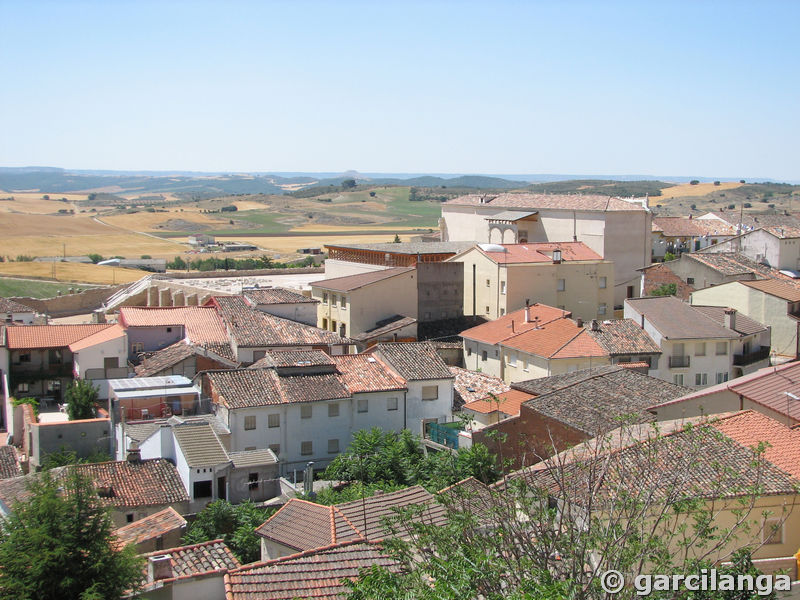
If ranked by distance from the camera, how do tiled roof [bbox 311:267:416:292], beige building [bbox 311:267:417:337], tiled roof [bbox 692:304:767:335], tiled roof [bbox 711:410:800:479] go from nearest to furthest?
tiled roof [bbox 711:410:800:479] < tiled roof [bbox 692:304:767:335] < beige building [bbox 311:267:417:337] < tiled roof [bbox 311:267:416:292]

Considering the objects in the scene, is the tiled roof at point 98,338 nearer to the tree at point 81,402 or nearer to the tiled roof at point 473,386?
the tree at point 81,402

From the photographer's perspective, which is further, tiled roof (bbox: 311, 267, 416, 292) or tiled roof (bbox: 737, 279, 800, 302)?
tiled roof (bbox: 311, 267, 416, 292)

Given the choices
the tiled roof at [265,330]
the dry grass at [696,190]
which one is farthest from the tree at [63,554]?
the dry grass at [696,190]

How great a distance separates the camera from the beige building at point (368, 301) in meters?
42.0

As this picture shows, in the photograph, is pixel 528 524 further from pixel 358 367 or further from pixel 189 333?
pixel 189 333

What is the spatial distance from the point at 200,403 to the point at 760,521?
19.0 meters

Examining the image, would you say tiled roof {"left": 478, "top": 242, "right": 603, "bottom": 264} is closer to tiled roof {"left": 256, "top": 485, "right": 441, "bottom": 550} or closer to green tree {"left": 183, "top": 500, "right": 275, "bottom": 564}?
green tree {"left": 183, "top": 500, "right": 275, "bottom": 564}

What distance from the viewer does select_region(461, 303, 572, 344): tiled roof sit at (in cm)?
3669

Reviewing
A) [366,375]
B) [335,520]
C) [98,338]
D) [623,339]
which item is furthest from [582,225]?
[335,520]

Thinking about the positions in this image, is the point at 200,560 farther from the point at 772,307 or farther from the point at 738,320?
the point at 772,307


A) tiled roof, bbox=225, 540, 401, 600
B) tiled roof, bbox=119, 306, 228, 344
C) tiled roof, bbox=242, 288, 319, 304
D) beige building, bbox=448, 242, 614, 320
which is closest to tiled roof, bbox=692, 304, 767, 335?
beige building, bbox=448, 242, 614, 320

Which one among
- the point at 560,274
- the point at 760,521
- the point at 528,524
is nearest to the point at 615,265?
the point at 560,274

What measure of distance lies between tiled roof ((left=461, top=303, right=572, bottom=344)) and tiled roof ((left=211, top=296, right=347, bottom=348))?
5760 mm

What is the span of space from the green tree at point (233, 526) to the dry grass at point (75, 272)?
59.3 metres
